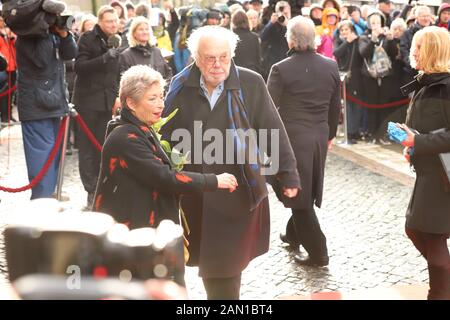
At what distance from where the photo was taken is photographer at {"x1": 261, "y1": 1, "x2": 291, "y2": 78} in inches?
507

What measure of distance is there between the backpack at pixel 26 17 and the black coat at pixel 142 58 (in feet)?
4.38

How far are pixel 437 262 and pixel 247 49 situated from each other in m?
7.90

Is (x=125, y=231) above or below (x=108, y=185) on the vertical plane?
above

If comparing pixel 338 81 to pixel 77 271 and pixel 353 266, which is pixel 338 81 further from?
pixel 77 271

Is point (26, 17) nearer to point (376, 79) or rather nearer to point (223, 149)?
point (223, 149)

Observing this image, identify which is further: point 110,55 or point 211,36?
point 110,55

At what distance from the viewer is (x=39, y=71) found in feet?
23.4

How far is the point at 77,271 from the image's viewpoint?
1437mm

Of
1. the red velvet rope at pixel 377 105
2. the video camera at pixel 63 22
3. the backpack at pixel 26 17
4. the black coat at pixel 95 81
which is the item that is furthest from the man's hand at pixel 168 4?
the backpack at pixel 26 17

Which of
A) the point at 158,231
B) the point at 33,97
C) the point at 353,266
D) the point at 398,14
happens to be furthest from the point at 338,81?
the point at 398,14

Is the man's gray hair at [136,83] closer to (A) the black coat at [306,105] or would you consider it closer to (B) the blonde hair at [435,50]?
(B) the blonde hair at [435,50]

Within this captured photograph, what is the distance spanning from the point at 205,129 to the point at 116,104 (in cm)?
353

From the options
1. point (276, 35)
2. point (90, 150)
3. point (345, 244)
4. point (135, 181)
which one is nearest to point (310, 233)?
point (345, 244)

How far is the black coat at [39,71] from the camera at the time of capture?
7.07m
